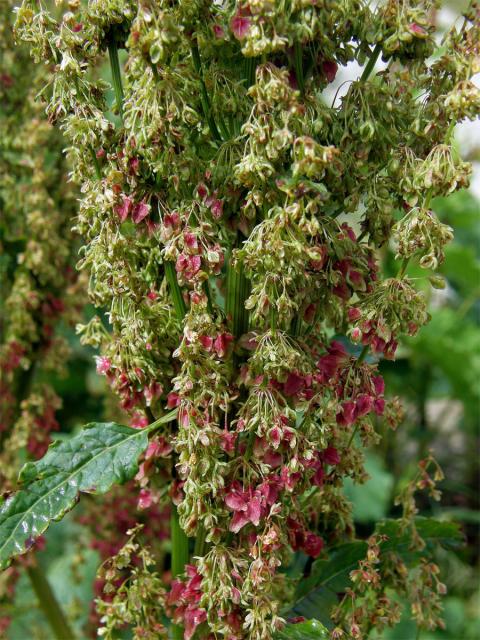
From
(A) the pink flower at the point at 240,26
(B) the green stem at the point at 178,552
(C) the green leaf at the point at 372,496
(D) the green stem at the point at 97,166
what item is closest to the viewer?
(A) the pink flower at the point at 240,26

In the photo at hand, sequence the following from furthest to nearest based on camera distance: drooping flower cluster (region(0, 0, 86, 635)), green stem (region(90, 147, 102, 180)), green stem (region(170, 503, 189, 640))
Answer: drooping flower cluster (region(0, 0, 86, 635)) < green stem (region(170, 503, 189, 640)) < green stem (region(90, 147, 102, 180))

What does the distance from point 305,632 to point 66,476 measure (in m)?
0.30

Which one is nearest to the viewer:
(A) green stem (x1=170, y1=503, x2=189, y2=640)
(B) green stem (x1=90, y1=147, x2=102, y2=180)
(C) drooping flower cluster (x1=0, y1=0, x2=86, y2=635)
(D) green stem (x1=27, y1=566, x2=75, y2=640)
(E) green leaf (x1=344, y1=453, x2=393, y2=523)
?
(B) green stem (x1=90, y1=147, x2=102, y2=180)

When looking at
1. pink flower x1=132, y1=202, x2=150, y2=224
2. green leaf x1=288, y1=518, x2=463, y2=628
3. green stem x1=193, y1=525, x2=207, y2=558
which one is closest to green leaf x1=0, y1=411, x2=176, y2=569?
green stem x1=193, y1=525, x2=207, y2=558

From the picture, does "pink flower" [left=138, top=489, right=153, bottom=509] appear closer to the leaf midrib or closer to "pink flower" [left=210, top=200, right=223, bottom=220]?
the leaf midrib

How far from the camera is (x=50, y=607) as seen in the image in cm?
148

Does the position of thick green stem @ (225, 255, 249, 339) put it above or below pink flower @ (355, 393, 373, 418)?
above

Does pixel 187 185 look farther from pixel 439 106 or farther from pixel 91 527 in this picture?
pixel 91 527

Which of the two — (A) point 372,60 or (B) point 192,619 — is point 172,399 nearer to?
(B) point 192,619

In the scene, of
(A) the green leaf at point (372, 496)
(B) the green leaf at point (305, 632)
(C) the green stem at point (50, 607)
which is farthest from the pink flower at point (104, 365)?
(A) the green leaf at point (372, 496)

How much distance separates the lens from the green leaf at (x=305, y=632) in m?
0.81

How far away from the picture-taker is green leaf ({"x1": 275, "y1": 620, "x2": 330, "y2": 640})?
808mm

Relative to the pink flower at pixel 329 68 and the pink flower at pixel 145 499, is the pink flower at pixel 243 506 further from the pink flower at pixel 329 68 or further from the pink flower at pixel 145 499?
the pink flower at pixel 329 68

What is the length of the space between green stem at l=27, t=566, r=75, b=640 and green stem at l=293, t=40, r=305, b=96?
3.66ft
